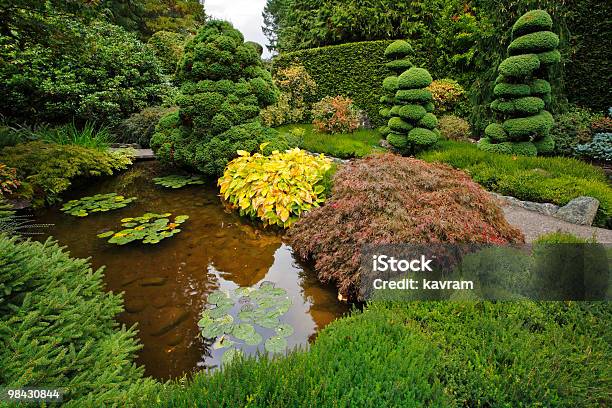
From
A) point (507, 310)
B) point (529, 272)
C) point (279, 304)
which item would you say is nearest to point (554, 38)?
point (529, 272)

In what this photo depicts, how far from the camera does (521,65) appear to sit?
646cm

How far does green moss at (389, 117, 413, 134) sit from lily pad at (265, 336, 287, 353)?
616 cm

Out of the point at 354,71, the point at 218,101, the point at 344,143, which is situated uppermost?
the point at 354,71

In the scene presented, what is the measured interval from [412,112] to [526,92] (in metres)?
2.14

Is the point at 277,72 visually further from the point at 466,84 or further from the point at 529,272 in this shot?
the point at 529,272

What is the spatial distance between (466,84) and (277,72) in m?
6.07

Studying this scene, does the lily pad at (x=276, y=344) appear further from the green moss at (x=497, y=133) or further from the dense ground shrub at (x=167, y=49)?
the dense ground shrub at (x=167, y=49)

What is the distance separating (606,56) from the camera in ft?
25.9

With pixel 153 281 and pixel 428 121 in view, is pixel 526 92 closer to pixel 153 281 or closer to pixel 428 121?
pixel 428 121

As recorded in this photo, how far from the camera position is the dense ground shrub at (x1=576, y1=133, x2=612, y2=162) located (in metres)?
6.54

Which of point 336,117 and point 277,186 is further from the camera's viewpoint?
point 336,117

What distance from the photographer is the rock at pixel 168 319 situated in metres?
2.87

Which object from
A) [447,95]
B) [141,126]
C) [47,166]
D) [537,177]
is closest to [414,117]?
[447,95]

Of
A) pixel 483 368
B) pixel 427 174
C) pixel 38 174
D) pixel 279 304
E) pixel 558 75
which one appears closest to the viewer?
pixel 483 368
